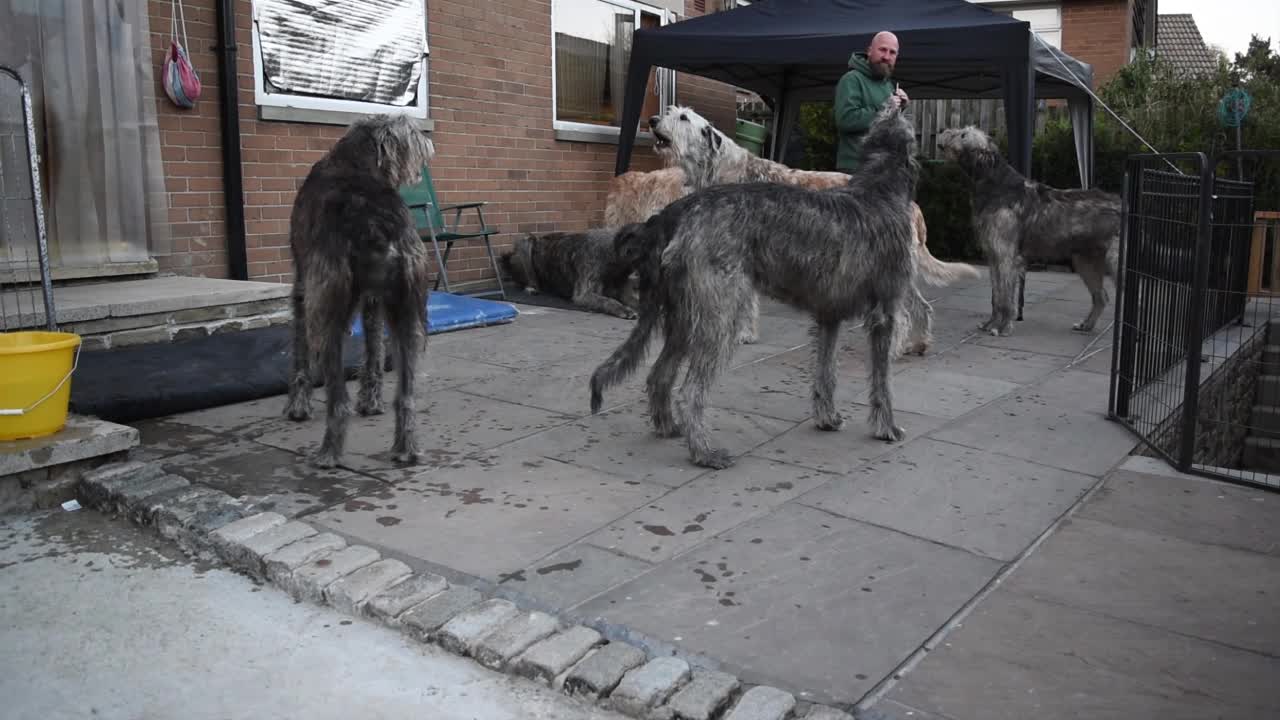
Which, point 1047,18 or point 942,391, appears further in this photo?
point 1047,18

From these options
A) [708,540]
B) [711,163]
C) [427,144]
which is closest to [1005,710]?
[708,540]

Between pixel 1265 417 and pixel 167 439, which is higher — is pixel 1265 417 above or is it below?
below

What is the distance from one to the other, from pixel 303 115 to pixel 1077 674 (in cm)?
666

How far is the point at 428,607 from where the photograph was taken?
2.86 meters

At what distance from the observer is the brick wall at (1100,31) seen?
21.5 m

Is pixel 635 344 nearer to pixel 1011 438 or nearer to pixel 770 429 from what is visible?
pixel 770 429

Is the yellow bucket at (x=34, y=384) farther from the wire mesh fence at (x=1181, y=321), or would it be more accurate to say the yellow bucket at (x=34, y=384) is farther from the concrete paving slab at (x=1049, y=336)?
the concrete paving slab at (x=1049, y=336)

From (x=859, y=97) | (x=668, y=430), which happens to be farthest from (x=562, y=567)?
(x=859, y=97)

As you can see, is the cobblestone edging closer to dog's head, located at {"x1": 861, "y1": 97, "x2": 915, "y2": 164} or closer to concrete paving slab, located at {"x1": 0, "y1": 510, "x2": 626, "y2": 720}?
concrete paving slab, located at {"x1": 0, "y1": 510, "x2": 626, "y2": 720}

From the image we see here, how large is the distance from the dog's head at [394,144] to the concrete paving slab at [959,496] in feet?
6.96

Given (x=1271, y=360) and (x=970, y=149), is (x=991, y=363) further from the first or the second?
(x=1271, y=360)

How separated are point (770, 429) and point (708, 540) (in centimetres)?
161

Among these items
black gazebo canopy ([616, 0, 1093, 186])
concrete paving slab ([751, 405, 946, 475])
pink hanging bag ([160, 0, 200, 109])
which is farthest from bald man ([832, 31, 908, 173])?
pink hanging bag ([160, 0, 200, 109])

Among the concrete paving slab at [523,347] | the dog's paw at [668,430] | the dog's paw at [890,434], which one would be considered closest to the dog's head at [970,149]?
the concrete paving slab at [523,347]
